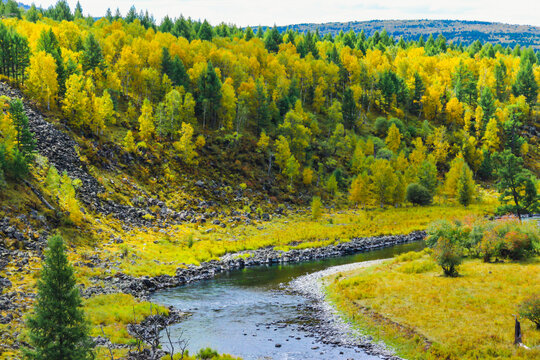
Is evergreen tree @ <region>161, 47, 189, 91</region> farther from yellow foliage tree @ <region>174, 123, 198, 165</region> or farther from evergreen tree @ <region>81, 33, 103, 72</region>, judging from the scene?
yellow foliage tree @ <region>174, 123, 198, 165</region>

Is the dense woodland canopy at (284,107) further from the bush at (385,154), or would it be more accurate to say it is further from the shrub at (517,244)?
the shrub at (517,244)

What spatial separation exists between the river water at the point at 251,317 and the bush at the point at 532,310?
12174 mm

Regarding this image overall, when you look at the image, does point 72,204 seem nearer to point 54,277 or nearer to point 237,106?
point 54,277

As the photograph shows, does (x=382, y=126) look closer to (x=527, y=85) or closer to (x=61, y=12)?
(x=527, y=85)

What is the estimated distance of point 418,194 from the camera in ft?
342

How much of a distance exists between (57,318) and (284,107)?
342ft

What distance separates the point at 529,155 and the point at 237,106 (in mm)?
103603

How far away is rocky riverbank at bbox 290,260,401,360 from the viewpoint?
32.6 m

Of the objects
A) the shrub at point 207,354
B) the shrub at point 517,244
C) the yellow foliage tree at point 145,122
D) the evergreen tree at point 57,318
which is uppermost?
the yellow foliage tree at point 145,122

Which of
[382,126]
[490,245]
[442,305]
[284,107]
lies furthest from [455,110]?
[442,305]

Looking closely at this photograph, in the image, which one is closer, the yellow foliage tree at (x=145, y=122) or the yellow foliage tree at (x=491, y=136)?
the yellow foliage tree at (x=145, y=122)

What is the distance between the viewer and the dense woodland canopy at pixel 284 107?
90.6 m

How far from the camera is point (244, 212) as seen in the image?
8544cm

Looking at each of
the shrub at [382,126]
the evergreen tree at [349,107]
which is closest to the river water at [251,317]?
the evergreen tree at [349,107]
